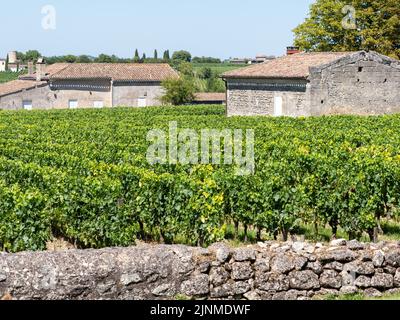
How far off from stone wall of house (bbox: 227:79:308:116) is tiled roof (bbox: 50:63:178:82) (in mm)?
22010

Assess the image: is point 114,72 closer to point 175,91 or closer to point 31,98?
point 175,91

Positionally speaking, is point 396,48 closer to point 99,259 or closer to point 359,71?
point 359,71

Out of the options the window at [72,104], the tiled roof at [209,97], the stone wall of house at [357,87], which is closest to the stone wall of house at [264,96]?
the stone wall of house at [357,87]

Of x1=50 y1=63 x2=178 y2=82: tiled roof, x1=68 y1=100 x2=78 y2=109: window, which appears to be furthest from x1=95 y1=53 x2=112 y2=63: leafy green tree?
x1=68 y1=100 x2=78 y2=109: window

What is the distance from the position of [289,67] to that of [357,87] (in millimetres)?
3810

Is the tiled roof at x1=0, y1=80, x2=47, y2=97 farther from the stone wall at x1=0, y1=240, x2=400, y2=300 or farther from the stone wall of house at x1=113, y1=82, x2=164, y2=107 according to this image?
the stone wall at x1=0, y1=240, x2=400, y2=300

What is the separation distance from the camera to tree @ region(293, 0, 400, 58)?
54.4 meters

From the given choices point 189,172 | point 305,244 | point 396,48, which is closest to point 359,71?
point 396,48

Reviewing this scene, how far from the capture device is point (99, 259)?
966 cm

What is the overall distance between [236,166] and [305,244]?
810 cm

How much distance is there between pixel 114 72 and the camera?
217 feet

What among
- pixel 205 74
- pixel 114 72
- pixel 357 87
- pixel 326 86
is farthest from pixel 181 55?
pixel 326 86

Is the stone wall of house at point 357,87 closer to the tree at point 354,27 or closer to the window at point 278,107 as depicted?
the window at point 278,107

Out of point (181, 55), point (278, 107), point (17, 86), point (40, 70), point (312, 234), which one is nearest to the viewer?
point (312, 234)
